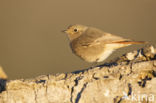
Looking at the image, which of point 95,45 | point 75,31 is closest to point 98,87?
point 95,45

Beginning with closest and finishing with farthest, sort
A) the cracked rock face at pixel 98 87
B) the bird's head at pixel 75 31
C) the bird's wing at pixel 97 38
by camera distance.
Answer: the cracked rock face at pixel 98 87 → the bird's wing at pixel 97 38 → the bird's head at pixel 75 31

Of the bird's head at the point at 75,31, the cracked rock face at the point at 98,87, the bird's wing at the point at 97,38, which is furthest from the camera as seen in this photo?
the bird's head at the point at 75,31

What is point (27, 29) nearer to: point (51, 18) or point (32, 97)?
point (51, 18)

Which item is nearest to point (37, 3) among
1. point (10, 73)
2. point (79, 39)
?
point (10, 73)

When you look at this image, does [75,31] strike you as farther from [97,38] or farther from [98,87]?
[98,87]

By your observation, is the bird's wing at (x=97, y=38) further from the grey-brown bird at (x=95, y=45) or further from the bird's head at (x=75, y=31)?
the bird's head at (x=75, y=31)

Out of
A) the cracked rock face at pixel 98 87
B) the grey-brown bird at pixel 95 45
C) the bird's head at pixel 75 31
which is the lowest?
the cracked rock face at pixel 98 87

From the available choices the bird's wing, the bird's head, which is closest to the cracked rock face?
the bird's wing

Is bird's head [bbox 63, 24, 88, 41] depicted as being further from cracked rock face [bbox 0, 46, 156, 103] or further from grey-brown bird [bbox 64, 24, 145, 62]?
cracked rock face [bbox 0, 46, 156, 103]

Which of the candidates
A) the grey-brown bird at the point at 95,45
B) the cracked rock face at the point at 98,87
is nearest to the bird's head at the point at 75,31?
the grey-brown bird at the point at 95,45

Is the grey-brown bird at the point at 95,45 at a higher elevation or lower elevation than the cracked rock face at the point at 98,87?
higher
